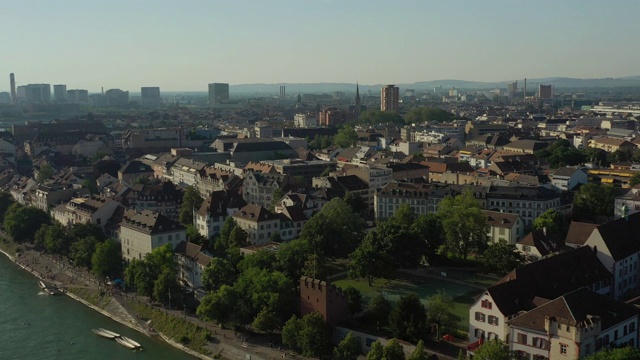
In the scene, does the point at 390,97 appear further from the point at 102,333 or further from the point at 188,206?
the point at 102,333

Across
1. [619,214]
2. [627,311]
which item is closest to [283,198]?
[619,214]

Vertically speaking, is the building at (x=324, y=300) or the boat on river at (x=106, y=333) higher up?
the building at (x=324, y=300)

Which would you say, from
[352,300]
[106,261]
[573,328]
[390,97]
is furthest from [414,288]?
[390,97]

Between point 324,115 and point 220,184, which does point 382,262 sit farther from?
point 324,115

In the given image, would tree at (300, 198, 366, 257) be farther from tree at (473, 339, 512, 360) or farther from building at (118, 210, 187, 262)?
tree at (473, 339, 512, 360)

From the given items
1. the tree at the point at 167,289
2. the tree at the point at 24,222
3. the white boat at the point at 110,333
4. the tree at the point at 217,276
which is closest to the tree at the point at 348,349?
the tree at the point at 217,276

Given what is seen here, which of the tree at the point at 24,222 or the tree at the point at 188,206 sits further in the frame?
the tree at the point at 24,222

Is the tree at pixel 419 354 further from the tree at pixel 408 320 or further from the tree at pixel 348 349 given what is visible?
the tree at pixel 348 349

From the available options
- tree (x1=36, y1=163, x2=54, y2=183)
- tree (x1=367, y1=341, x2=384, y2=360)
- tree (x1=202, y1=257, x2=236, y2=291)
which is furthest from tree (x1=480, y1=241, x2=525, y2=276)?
tree (x1=36, y1=163, x2=54, y2=183)
